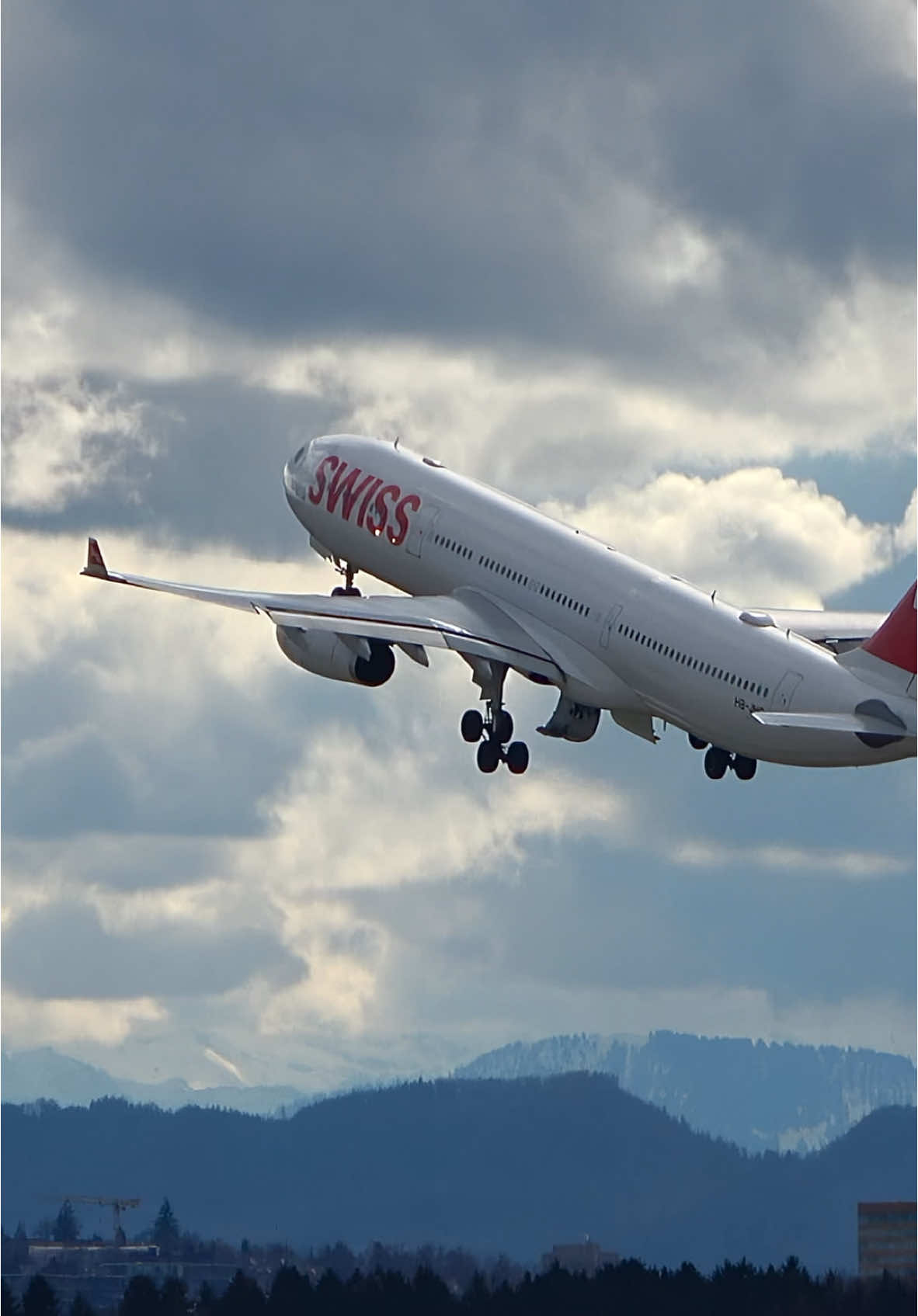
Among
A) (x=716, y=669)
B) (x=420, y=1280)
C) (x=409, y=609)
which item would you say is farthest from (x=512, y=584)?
→ (x=420, y=1280)

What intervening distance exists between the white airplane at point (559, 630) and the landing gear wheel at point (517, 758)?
6 centimetres

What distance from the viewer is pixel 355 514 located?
9850cm

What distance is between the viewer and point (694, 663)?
84375 mm

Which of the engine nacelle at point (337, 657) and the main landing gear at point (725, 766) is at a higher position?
the engine nacelle at point (337, 657)

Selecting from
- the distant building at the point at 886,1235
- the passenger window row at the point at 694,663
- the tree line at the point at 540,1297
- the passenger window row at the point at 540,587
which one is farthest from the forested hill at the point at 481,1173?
the passenger window row at the point at 694,663

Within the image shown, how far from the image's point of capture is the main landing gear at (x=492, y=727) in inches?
3639

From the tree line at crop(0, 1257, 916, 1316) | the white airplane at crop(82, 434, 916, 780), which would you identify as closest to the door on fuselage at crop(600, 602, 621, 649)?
the white airplane at crop(82, 434, 916, 780)

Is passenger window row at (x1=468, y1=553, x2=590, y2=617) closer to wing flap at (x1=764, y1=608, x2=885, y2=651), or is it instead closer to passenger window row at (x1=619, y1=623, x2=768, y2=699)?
passenger window row at (x1=619, y1=623, x2=768, y2=699)

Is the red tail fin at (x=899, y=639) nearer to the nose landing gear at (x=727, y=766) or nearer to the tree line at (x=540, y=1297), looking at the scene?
the nose landing gear at (x=727, y=766)

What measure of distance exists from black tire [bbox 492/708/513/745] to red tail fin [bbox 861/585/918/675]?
14.1m

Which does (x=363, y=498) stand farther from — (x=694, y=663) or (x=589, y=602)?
(x=694, y=663)

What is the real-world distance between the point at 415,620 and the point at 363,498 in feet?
27.7

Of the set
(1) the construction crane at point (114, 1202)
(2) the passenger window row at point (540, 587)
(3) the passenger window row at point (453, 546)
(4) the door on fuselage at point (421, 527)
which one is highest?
(4) the door on fuselage at point (421, 527)

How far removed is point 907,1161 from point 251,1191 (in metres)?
28.5
